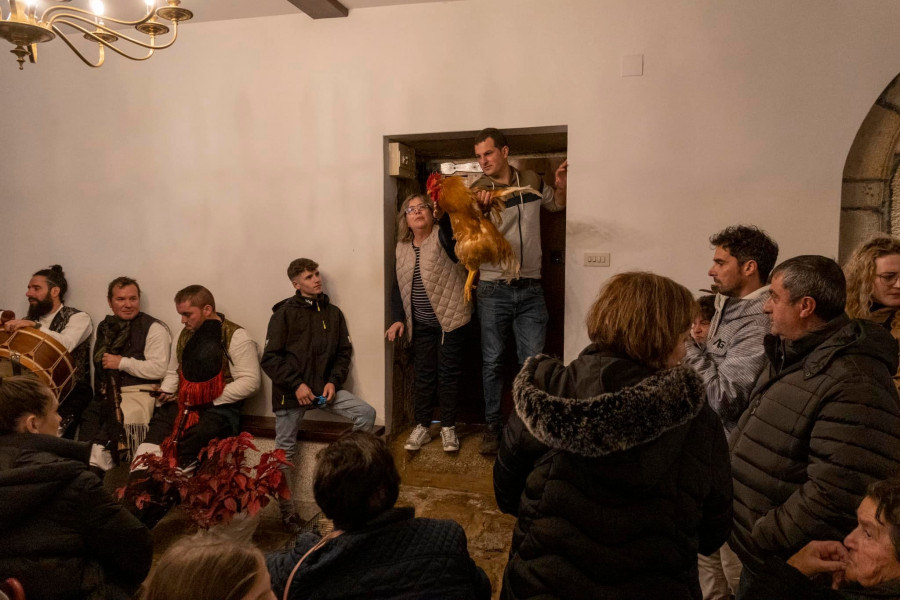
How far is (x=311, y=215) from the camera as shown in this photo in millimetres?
3605

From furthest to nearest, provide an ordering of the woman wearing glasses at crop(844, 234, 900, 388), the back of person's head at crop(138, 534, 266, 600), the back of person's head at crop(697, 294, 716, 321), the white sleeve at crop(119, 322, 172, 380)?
the white sleeve at crop(119, 322, 172, 380) < the back of person's head at crop(697, 294, 716, 321) < the woman wearing glasses at crop(844, 234, 900, 388) < the back of person's head at crop(138, 534, 266, 600)

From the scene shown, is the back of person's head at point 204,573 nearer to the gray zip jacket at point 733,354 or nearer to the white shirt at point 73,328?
the gray zip jacket at point 733,354

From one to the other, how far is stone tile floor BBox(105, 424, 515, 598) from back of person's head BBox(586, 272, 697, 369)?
1889 mm

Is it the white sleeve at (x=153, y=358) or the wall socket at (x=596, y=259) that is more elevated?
the wall socket at (x=596, y=259)

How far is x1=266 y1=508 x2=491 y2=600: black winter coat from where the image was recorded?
1158 millimetres

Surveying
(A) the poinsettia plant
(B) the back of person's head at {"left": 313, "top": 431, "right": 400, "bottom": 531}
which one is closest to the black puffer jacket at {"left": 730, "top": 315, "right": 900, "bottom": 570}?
(B) the back of person's head at {"left": 313, "top": 431, "right": 400, "bottom": 531}

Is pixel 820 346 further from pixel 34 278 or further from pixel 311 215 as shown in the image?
pixel 34 278

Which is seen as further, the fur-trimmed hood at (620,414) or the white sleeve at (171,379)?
the white sleeve at (171,379)

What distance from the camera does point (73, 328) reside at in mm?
3787

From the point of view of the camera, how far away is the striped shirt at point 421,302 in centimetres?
343

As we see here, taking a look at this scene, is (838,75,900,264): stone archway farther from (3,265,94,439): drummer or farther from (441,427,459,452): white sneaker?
(3,265,94,439): drummer

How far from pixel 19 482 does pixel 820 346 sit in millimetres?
2023

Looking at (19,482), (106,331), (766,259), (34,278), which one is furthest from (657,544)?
(34,278)

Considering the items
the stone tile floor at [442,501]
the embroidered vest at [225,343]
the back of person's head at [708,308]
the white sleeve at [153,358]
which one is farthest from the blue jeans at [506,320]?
the white sleeve at [153,358]
